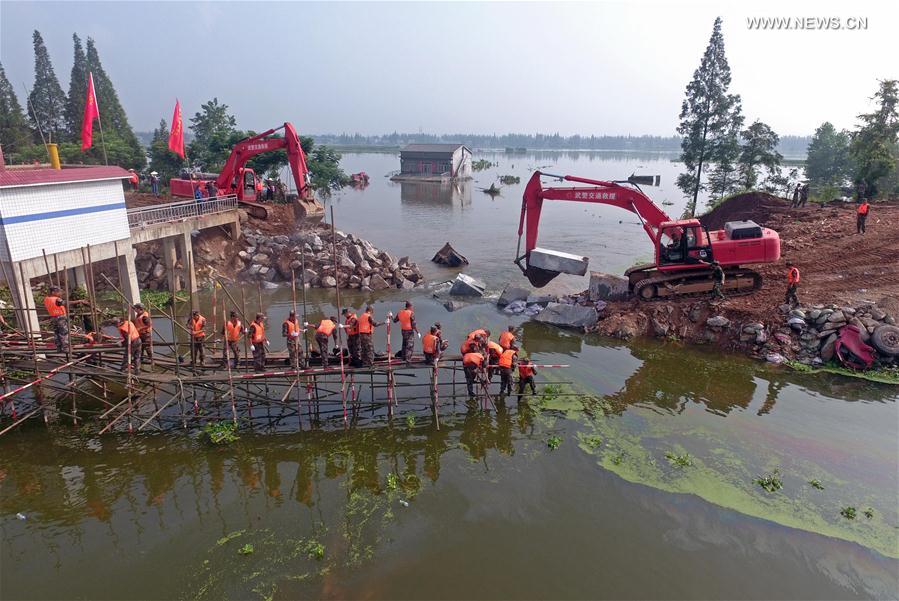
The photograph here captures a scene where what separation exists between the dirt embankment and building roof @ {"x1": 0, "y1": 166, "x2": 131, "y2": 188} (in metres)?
17.9

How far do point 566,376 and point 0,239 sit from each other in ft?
53.8

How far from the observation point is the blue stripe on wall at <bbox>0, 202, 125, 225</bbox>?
14055 millimetres

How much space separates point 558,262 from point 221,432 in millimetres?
14757

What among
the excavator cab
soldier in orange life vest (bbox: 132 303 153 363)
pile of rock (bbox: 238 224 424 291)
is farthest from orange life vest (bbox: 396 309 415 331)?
pile of rock (bbox: 238 224 424 291)

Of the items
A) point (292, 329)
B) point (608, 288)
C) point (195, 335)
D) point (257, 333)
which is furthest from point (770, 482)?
point (195, 335)

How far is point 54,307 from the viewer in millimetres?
12211

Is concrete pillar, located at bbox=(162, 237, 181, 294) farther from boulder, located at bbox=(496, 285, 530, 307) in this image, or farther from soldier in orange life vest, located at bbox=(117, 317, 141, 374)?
boulder, located at bbox=(496, 285, 530, 307)

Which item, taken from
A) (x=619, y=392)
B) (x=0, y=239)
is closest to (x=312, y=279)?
(x=0, y=239)

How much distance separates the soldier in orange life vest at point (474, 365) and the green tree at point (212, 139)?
33.8m

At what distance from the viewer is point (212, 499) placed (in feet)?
34.2

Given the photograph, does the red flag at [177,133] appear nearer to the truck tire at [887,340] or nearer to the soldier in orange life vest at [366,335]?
the soldier in orange life vest at [366,335]

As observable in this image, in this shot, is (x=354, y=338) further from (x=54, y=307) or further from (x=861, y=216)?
(x=861, y=216)

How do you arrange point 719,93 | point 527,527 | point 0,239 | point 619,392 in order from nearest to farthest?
point 527,527 < point 0,239 < point 619,392 < point 719,93

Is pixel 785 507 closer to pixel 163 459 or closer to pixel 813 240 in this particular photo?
pixel 163 459
